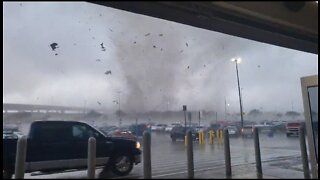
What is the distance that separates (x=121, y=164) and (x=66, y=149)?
5.24ft

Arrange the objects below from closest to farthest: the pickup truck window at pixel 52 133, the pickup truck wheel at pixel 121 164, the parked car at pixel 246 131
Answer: the pickup truck window at pixel 52 133, the pickup truck wheel at pixel 121 164, the parked car at pixel 246 131

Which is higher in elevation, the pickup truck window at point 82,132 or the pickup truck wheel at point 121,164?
the pickup truck window at point 82,132

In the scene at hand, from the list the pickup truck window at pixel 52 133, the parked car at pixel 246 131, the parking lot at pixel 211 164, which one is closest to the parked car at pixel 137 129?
the parking lot at pixel 211 164

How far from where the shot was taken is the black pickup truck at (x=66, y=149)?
8.36 metres

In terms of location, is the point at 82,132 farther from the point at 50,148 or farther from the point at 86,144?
the point at 50,148

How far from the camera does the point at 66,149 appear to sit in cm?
881

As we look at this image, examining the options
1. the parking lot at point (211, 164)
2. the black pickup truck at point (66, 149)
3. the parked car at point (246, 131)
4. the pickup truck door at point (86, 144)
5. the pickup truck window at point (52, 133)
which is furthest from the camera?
the parked car at point (246, 131)

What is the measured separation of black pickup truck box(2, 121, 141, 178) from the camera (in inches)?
329

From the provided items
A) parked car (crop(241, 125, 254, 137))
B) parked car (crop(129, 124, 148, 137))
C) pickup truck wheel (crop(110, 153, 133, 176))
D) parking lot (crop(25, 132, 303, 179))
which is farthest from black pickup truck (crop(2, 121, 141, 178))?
parked car (crop(241, 125, 254, 137))

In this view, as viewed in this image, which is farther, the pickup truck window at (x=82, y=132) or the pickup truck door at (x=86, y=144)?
the pickup truck window at (x=82, y=132)

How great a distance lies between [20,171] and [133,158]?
15.2 ft

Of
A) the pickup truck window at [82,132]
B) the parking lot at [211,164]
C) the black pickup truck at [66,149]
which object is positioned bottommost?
the parking lot at [211,164]

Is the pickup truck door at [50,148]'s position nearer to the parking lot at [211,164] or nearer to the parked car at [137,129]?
the parking lot at [211,164]

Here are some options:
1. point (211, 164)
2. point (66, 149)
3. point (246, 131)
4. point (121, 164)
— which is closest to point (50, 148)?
point (66, 149)
